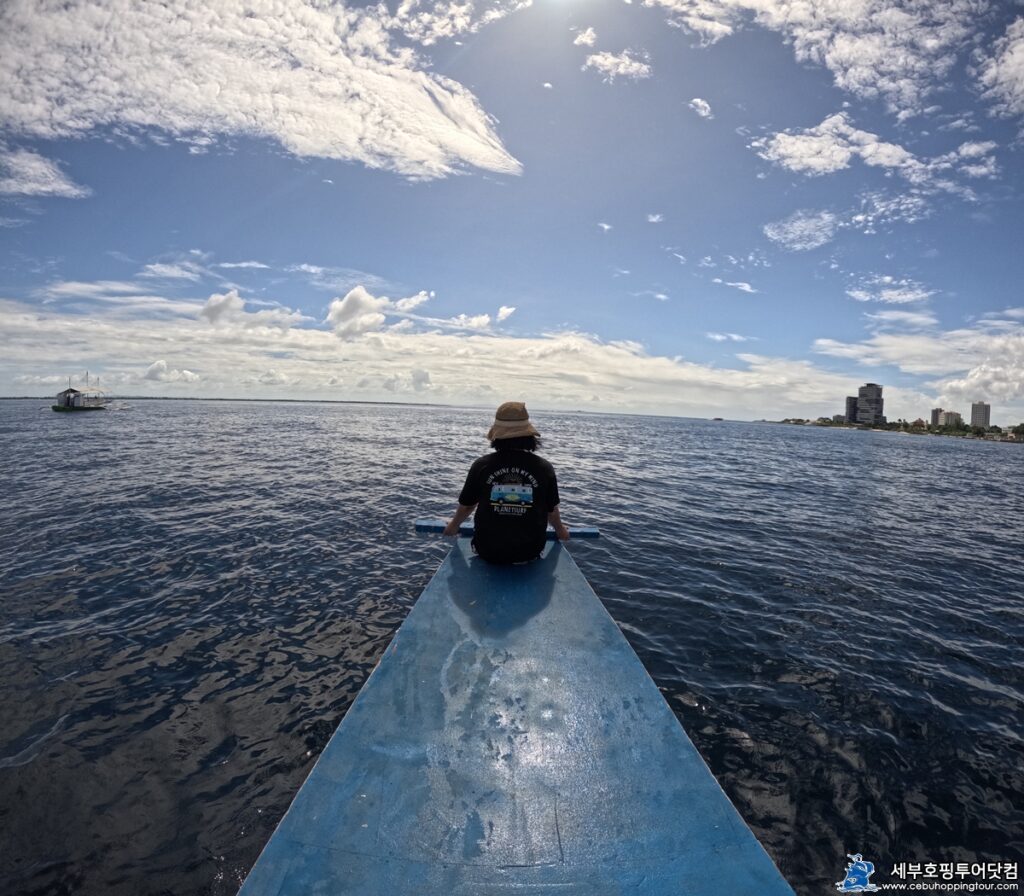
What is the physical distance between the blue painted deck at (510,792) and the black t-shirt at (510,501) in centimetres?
197

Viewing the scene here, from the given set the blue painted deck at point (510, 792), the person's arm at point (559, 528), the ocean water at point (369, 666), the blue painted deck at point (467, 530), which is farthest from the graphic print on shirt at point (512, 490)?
the ocean water at point (369, 666)

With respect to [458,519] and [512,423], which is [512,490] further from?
[458,519]

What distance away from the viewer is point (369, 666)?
756cm

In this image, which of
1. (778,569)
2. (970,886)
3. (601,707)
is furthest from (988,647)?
(601,707)

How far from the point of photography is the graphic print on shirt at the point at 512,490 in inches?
248

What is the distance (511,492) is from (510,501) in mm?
175

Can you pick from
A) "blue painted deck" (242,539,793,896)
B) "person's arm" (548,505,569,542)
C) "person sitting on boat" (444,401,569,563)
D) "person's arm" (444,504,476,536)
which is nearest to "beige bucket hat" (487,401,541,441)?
"person sitting on boat" (444,401,569,563)

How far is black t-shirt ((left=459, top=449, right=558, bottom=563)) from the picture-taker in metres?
6.31

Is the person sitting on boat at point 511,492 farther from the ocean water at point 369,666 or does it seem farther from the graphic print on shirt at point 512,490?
the ocean water at point 369,666

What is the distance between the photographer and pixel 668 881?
2557 millimetres

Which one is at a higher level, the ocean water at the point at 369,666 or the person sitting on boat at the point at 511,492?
the person sitting on boat at the point at 511,492

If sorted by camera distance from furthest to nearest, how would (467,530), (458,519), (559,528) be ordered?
(467,530)
(559,528)
(458,519)

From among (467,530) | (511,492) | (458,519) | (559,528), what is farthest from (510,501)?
(467,530)

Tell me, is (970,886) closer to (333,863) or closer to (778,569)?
(333,863)
